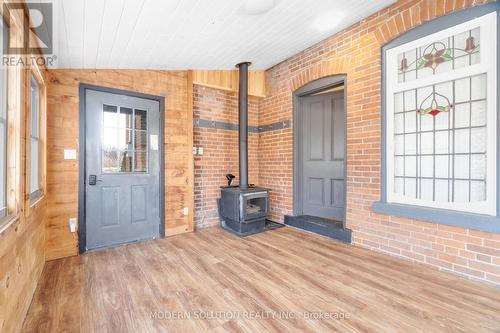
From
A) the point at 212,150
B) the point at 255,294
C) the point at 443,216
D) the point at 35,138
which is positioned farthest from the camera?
the point at 212,150

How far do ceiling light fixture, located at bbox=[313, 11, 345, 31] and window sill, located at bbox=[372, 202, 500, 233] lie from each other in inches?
90.1

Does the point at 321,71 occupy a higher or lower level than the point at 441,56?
higher

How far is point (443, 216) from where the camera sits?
8.04 ft

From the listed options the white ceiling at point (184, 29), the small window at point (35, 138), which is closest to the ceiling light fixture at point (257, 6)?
the white ceiling at point (184, 29)

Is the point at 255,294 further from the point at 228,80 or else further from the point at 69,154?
the point at 228,80

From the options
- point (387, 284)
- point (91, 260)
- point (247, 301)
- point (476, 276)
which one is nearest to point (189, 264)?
point (247, 301)

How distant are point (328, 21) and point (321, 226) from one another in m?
2.76

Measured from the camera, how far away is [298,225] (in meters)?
4.09

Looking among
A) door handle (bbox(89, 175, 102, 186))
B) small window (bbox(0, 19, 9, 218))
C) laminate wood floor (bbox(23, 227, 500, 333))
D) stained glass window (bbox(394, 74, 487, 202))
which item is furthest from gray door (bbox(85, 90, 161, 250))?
stained glass window (bbox(394, 74, 487, 202))

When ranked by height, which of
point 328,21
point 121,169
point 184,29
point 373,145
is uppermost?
point 328,21

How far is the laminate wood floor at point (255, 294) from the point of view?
5.65 ft

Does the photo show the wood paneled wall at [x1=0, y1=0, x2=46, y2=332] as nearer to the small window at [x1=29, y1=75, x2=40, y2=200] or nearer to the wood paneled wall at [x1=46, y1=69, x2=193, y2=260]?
the small window at [x1=29, y1=75, x2=40, y2=200]

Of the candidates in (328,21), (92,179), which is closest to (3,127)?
(92,179)

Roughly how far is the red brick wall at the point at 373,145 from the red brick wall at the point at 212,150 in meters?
A: 1.06
